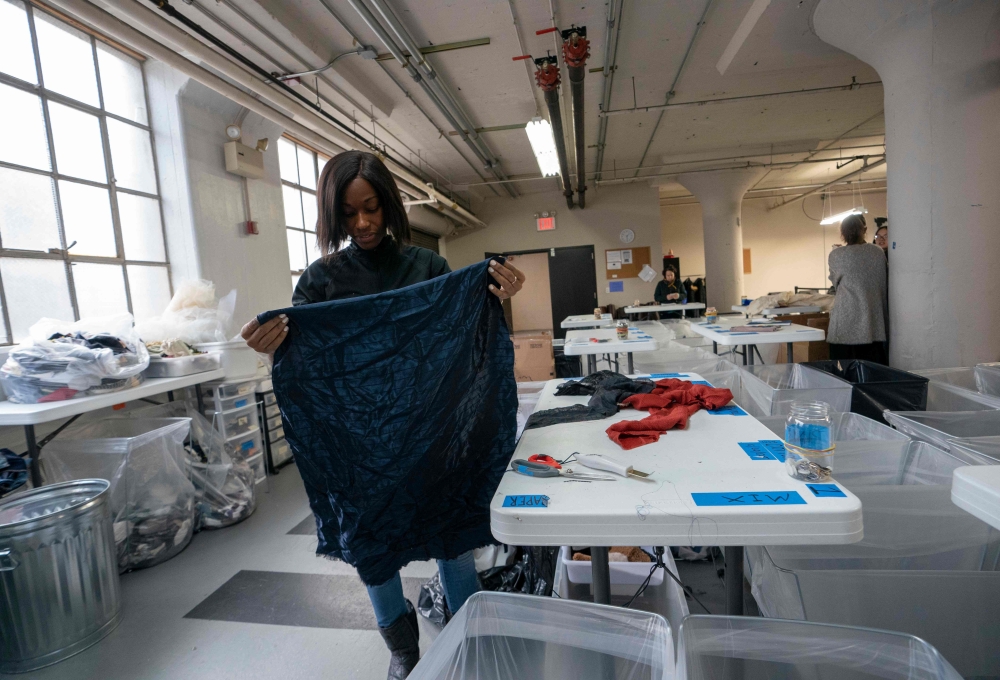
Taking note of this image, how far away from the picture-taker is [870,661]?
75 centimetres

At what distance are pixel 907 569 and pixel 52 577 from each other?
2635 mm

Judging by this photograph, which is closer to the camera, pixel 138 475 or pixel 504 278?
pixel 504 278

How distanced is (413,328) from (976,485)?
1.05 m

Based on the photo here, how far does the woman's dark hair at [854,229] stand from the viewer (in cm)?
378

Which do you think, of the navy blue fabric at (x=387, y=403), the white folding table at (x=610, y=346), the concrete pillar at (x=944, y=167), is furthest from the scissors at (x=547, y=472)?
the concrete pillar at (x=944, y=167)

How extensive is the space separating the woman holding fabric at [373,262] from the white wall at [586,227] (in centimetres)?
834

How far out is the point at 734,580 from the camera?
96 cm

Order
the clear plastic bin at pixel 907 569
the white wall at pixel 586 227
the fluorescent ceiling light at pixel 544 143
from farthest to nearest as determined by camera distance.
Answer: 1. the white wall at pixel 586 227
2. the fluorescent ceiling light at pixel 544 143
3. the clear plastic bin at pixel 907 569

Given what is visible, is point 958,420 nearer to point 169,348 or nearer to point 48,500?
point 48,500

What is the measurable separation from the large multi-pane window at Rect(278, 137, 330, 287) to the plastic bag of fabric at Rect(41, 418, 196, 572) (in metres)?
2.85

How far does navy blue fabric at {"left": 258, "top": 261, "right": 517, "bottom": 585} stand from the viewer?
1.20 m

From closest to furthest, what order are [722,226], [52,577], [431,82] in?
[52,577], [431,82], [722,226]

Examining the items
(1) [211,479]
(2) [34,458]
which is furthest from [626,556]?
(2) [34,458]

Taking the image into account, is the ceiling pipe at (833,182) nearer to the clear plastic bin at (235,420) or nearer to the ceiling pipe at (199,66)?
the ceiling pipe at (199,66)
